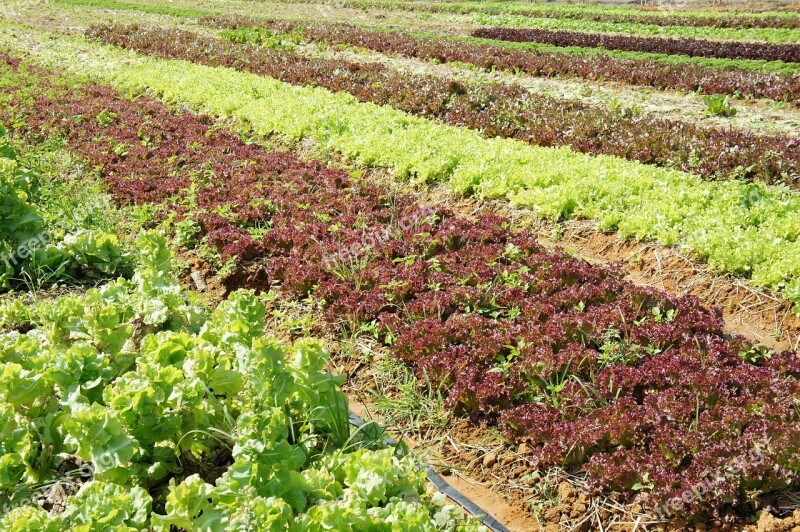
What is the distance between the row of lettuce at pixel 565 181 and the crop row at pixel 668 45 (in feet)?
45.7

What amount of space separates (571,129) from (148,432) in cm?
892

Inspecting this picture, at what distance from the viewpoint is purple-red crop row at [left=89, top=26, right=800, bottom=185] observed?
29.5 feet

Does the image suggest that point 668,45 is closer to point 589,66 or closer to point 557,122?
point 589,66

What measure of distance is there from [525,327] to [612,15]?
33.1m

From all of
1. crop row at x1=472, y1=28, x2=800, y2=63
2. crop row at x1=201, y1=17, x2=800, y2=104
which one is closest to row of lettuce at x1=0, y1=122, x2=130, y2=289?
crop row at x1=201, y1=17, x2=800, y2=104

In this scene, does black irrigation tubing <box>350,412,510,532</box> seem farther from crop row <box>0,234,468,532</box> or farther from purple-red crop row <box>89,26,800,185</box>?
purple-red crop row <box>89,26,800,185</box>

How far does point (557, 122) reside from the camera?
10938 millimetres

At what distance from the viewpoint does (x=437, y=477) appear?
4.17 m

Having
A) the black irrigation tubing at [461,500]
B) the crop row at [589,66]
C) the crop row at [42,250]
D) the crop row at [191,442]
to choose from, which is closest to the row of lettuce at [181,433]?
the crop row at [191,442]

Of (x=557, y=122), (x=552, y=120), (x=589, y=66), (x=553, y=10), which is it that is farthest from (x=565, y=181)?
(x=553, y=10)

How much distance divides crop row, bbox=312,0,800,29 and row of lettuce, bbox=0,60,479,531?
3169cm

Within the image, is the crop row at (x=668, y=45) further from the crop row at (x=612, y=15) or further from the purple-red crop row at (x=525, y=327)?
the purple-red crop row at (x=525, y=327)

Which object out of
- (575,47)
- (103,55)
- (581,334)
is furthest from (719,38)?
(581,334)

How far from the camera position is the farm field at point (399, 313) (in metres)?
3.38
